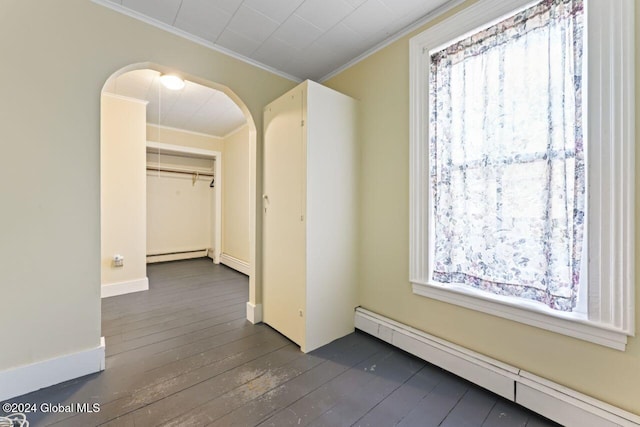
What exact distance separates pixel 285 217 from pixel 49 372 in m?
1.79

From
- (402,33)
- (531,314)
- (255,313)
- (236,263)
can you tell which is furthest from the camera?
(236,263)

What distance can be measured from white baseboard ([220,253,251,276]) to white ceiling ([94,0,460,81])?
3.16 m

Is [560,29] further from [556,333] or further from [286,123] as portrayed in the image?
[286,123]

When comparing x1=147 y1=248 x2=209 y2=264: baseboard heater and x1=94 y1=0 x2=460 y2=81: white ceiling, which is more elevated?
x1=94 y1=0 x2=460 y2=81: white ceiling

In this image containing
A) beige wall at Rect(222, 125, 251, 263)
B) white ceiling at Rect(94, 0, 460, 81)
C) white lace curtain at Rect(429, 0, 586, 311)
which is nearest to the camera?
white lace curtain at Rect(429, 0, 586, 311)

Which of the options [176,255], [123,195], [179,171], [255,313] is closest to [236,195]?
[179,171]

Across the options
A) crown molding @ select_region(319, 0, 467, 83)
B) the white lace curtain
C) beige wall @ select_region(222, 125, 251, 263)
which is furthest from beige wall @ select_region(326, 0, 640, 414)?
beige wall @ select_region(222, 125, 251, 263)

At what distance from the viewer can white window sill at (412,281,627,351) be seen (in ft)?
4.08

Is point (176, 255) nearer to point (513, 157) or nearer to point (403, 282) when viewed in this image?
point (403, 282)

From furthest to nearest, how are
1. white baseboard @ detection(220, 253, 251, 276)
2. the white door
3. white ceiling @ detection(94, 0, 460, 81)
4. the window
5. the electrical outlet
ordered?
white baseboard @ detection(220, 253, 251, 276) → the electrical outlet → the white door → white ceiling @ detection(94, 0, 460, 81) → the window

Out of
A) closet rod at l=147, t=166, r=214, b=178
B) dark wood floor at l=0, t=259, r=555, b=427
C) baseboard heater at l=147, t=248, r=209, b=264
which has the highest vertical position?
closet rod at l=147, t=166, r=214, b=178

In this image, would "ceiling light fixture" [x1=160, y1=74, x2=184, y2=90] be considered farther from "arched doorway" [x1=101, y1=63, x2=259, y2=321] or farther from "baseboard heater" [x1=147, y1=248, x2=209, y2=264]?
"baseboard heater" [x1=147, y1=248, x2=209, y2=264]

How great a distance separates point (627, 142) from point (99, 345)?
10.6ft

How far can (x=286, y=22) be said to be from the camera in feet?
6.37
